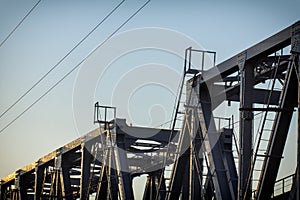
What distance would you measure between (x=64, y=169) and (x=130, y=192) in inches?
458

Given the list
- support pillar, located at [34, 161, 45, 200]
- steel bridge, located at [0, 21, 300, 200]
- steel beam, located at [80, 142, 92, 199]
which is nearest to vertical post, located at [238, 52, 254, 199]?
steel bridge, located at [0, 21, 300, 200]

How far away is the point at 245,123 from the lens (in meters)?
28.6

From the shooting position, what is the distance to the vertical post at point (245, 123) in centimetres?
2834

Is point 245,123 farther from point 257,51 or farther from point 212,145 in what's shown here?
point 212,145

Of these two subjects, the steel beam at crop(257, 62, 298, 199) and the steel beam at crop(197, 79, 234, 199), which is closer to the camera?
the steel beam at crop(257, 62, 298, 199)

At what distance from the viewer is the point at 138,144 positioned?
48125 mm

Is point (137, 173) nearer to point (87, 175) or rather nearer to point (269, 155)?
point (87, 175)

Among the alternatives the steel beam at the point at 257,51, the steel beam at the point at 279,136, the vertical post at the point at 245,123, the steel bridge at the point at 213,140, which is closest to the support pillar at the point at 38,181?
the steel bridge at the point at 213,140

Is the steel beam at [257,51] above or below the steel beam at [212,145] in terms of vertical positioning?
above

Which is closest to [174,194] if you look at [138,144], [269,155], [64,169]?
[269,155]

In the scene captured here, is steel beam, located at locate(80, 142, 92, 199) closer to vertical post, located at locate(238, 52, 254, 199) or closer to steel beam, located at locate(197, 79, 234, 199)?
steel beam, located at locate(197, 79, 234, 199)

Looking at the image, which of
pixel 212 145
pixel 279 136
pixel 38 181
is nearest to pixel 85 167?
pixel 38 181

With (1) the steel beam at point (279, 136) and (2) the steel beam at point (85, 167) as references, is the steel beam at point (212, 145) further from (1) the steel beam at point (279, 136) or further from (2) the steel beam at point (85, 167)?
(2) the steel beam at point (85, 167)

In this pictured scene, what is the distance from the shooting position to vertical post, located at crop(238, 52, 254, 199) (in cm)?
2834
